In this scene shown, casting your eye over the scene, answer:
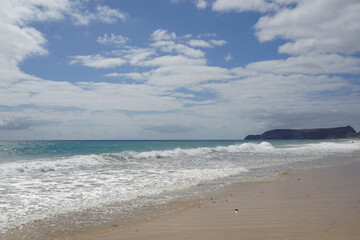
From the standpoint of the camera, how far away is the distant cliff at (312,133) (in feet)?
479

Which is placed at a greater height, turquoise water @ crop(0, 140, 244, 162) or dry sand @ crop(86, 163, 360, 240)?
turquoise water @ crop(0, 140, 244, 162)

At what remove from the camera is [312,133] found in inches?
6309

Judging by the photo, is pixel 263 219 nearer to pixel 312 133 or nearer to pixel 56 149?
pixel 56 149

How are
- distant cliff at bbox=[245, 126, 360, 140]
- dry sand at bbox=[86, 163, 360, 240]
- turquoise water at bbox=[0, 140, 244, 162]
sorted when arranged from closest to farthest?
dry sand at bbox=[86, 163, 360, 240] < turquoise water at bbox=[0, 140, 244, 162] < distant cliff at bbox=[245, 126, 360, 140]

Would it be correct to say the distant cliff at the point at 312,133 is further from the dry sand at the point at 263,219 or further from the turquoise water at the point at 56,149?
the dry sand at the point at 263,219

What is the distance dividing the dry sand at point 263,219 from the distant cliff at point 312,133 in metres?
152

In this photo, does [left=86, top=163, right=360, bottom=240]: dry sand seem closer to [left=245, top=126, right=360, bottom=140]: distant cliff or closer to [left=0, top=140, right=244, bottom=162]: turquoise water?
[left=0, top=140, right=244, bottom=162]: turquoise water

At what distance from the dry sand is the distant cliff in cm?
15203

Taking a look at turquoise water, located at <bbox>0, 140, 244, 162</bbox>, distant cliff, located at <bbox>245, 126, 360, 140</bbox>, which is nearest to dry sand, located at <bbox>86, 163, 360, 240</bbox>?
turquoise water, located at <bbox>0, 140, 244, 162</bbox>

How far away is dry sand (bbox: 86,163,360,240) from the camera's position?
4566 mm

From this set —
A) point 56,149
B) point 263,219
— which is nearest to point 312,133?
point 56,149

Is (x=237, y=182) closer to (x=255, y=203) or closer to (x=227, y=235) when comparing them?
(x=255, y=203)

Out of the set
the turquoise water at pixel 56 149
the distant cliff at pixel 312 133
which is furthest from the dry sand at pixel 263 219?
the distant cliff at pixel 312 133

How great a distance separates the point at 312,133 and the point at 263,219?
17095 centimetres
